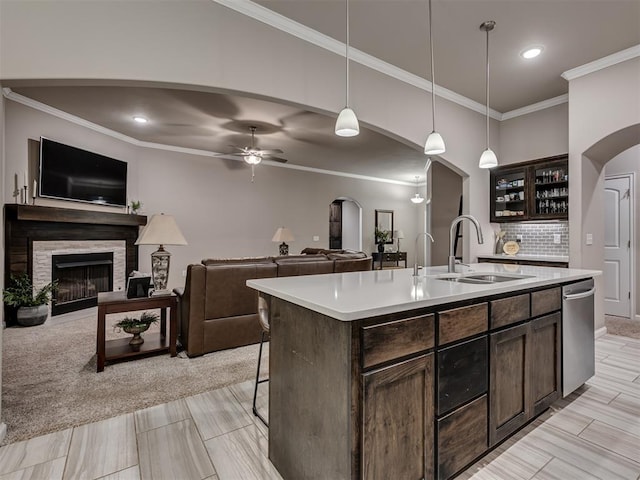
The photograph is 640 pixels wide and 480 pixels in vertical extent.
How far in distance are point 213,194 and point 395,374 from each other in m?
6.35

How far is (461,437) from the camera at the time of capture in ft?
5.07

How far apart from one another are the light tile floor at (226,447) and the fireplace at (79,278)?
144 inches

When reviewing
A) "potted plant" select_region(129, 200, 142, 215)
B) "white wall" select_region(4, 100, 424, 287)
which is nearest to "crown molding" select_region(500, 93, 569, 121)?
"white wall" select_region(4, 100, 424, 287)

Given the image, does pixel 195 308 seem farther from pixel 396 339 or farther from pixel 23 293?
pixel 23 293

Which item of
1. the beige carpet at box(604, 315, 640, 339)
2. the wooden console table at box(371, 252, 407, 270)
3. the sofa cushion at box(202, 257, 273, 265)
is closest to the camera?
the sofa cushion at box(202, 257, 273, 265)

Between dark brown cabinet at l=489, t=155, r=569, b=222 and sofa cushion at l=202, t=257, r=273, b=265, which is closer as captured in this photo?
sofa cushion at l=202, t=257, r=273, b=265

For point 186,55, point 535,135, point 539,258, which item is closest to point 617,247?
point 539,258

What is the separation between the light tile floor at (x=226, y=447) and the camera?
1647 millimetres

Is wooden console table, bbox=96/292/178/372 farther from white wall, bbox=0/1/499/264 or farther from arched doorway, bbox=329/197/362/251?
arched doorway, bbox=329/197/362/251

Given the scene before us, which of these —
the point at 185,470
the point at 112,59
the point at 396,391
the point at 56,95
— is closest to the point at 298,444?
the point at 396,391

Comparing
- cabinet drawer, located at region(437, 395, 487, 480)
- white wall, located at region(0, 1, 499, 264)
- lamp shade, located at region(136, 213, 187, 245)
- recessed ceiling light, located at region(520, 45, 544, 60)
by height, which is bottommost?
cabinet drawer, located at region(437, 395, 487, 480)

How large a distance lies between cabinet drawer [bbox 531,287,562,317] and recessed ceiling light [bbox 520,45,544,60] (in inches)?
98.8

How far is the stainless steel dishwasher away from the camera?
87.7 inches

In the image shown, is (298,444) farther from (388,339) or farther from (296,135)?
(296,135)
